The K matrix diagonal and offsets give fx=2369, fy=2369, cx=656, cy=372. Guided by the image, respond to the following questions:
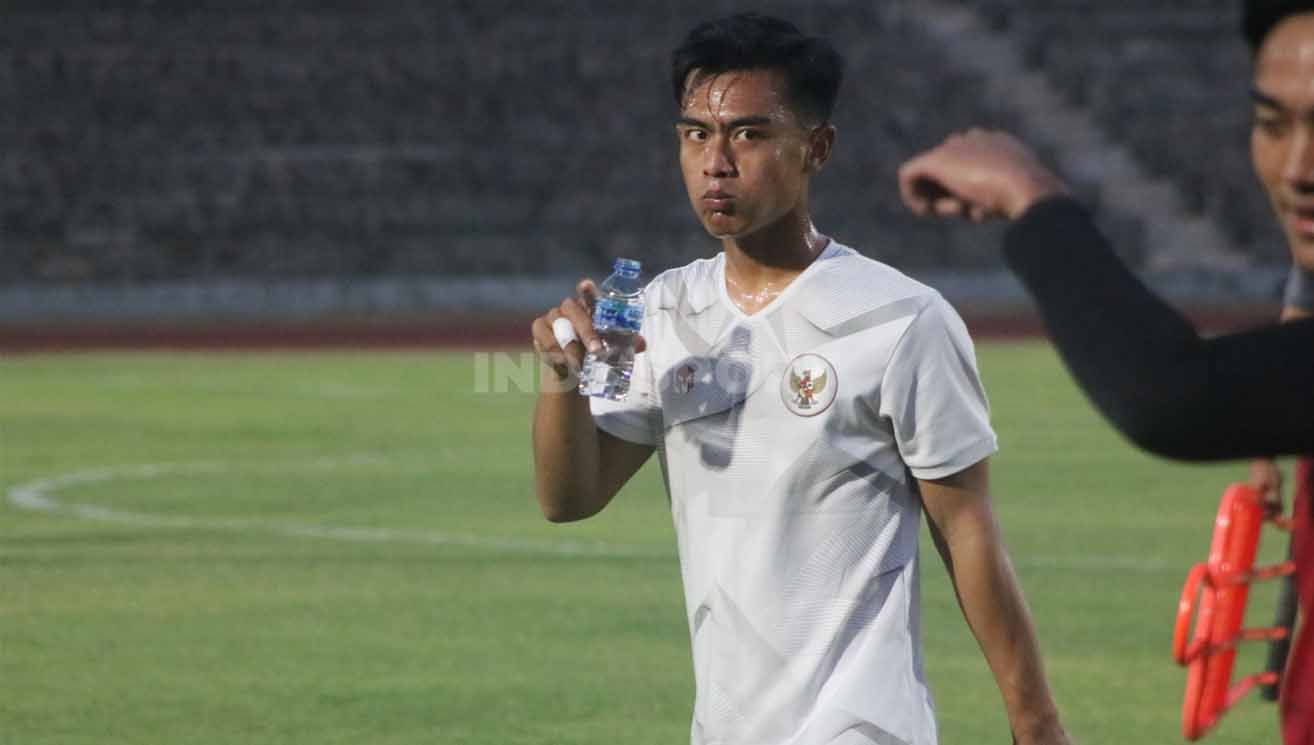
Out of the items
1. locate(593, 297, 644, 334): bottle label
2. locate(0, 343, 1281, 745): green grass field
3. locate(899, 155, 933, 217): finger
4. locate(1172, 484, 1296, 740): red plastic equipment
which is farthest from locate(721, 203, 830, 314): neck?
locate(0, 343, 1281, 745): green grass field

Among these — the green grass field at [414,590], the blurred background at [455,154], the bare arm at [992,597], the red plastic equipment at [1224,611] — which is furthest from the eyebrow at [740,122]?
the blurred background at [455,154]

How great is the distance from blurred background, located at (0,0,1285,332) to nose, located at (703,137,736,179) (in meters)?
26.1

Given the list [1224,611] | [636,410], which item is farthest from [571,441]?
[1224,611]

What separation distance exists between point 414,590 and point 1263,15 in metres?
7.95

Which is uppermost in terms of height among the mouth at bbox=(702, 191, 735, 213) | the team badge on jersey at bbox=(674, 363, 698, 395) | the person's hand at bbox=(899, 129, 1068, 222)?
the person's hand at bbox=(899, 129, 1068, 222)

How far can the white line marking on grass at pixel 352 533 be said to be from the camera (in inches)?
418

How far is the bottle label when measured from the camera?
3.80 metres

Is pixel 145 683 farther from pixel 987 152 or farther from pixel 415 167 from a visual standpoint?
pixel 415 167

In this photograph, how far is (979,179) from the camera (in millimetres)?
2297

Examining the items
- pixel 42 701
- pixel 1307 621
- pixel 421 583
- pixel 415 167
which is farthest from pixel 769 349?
pixel 415 167

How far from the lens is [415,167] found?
110 ft

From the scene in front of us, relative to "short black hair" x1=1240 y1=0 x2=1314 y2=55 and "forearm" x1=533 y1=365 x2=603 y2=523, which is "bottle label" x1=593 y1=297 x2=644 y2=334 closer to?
"forearm" x1=533 y1=365 x2=603 y2=523

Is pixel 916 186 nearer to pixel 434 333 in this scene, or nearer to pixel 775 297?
pixel 775 297

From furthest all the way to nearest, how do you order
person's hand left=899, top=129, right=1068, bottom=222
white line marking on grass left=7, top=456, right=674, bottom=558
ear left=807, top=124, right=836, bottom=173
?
white line marking on grass left=7, top=456, right=674, bottom=558, ear left=807, top=124, right=836, bottom=173, person's hand left=899, top=129, right=1068, bottom=222
